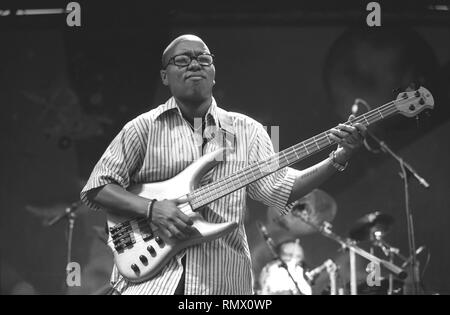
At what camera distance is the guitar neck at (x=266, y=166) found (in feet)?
9.12

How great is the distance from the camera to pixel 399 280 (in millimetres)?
5754

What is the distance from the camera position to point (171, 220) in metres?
2.66

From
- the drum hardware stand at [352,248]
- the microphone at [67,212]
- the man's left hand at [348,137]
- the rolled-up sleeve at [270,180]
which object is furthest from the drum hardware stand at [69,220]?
the man's left hand at [348,137]

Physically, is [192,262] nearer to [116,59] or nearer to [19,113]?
[116,59]

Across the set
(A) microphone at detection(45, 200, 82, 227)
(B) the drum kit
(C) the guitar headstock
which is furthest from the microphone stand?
(A) microphone at detection(45, 200, 82, 227)

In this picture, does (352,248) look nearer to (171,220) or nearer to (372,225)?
(372,225)

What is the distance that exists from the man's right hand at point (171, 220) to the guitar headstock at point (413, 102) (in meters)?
1.16

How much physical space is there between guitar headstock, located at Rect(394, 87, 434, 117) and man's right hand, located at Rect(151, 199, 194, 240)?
45.8 inches

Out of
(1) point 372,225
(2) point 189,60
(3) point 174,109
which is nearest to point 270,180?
(3) point 174,109

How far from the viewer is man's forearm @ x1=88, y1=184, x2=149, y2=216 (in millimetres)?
2730

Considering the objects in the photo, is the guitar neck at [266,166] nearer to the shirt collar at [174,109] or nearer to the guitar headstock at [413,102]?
the guitar headstock at [413,102]
